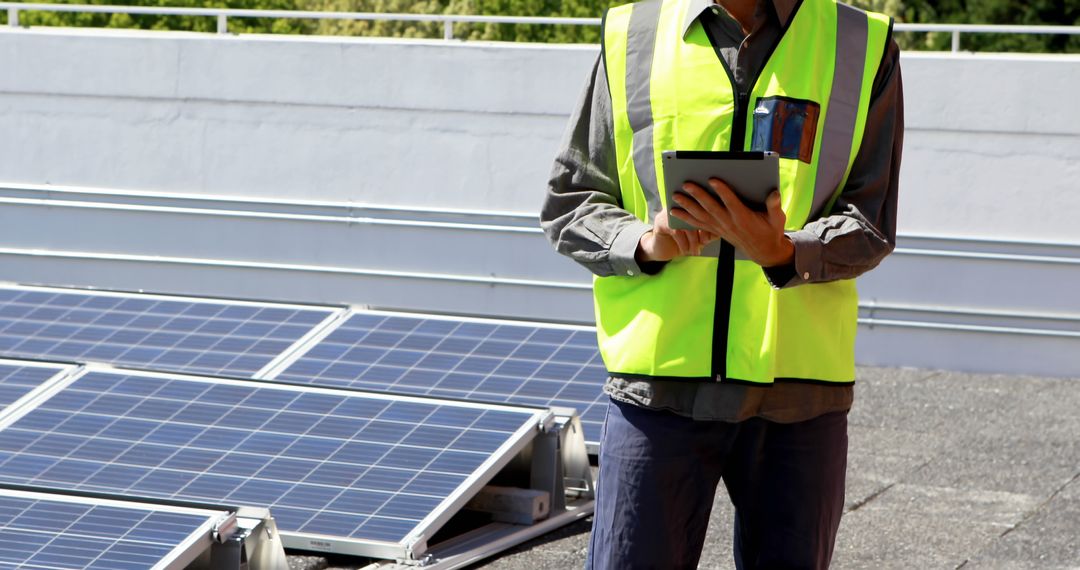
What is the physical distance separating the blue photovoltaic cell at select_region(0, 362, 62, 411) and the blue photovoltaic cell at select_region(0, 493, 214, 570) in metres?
1.45

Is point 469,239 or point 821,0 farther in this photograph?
point 469,239

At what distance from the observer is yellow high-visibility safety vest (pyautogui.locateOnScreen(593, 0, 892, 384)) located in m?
3.32

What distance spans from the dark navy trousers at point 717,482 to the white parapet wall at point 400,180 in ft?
23.7

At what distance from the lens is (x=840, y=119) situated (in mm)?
3344

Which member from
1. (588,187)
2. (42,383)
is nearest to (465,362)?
(42,383)

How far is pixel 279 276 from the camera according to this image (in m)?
12.1

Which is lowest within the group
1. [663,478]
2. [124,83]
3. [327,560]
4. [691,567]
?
[327,560]

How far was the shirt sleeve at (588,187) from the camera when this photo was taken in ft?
11.1

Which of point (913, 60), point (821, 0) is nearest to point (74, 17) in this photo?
point (913, 60)

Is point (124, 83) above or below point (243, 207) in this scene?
above

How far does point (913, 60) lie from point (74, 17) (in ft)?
107

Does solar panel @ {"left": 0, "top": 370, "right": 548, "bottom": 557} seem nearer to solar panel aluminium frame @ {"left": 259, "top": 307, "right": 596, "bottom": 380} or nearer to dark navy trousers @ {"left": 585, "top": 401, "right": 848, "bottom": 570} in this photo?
solar panel aluminium frame @ {"left": 259, "top": 307, "right": 596, "bottom": 380}

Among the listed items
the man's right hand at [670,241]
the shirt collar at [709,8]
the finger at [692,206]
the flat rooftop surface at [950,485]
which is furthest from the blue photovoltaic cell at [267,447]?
the finger at [692,206]

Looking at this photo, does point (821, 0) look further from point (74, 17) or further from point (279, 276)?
point (74, 17)
